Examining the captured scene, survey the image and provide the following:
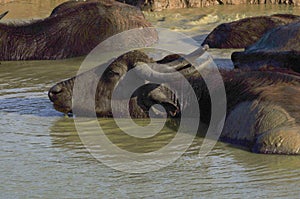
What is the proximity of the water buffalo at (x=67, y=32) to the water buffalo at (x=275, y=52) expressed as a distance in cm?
321

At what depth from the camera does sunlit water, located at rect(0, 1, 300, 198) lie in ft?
20.4

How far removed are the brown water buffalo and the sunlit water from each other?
14.5ft

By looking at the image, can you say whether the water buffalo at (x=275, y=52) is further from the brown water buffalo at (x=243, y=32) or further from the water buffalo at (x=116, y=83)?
the brown water buffalo at (x=243, y=32)

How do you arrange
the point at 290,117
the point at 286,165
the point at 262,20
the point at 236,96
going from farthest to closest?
the point at 262,20
the point at 236,96
the point at 290,117
the point at 286,165

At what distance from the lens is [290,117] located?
7359 millimetres

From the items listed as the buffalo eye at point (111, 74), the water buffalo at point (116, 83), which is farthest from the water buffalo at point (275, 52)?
the buffalo eye at point (111, 74)

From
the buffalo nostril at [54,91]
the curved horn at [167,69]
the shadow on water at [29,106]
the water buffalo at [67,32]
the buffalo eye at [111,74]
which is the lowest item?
the water buffalo at [67,32]

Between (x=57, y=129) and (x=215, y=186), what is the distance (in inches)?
95.0

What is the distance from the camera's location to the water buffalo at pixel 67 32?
13.5 metres

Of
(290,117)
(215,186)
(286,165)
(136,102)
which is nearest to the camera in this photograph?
(215,186)

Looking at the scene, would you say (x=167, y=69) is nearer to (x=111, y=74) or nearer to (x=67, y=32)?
(x=111, y=74)

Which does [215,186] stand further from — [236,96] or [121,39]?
[121,39]

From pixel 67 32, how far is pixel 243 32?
290cm

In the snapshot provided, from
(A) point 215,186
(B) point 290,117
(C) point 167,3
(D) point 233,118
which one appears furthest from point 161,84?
(C) point 167,3
